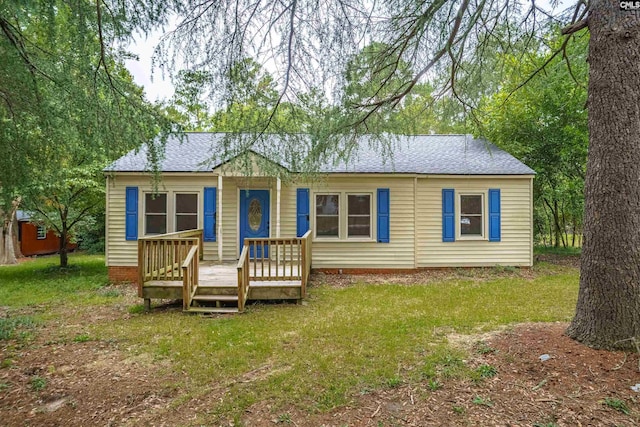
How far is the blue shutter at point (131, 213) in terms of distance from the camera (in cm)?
868

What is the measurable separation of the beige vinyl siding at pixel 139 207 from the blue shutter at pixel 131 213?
92mm

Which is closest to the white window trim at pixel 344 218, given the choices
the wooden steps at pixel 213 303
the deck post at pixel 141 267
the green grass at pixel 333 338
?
the green grass at pixel 333 338

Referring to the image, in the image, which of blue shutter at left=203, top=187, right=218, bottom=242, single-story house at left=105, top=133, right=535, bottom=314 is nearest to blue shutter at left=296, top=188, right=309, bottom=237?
single-story house at left=105, top=133, right=535, bottom=314

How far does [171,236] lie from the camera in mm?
6891

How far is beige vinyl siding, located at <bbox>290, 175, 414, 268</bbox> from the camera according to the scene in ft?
29.7

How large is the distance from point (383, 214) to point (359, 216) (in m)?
0.66

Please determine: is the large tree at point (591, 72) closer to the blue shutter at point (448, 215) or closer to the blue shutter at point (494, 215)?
the blue shutter at point (448, 215)

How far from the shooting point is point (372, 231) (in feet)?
29.9

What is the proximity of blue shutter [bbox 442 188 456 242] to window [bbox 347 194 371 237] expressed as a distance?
2.08 m

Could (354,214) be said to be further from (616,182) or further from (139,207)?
(616,182)

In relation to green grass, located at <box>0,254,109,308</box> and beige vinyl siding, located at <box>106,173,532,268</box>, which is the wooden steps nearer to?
green grass, located at <box>0,254,109,308</box>

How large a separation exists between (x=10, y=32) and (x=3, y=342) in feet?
12.7

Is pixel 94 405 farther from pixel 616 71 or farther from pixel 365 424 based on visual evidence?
pixel 616 71

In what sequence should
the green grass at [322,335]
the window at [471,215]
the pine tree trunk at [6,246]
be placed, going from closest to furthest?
the green grass at [322,335], the window at [471,215], the pine tree trunk at [6,246]
